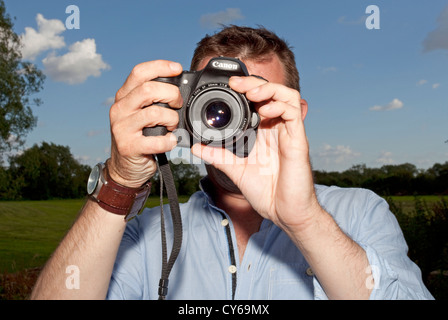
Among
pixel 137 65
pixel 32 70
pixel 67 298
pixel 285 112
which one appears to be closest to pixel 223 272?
pixel 67 298

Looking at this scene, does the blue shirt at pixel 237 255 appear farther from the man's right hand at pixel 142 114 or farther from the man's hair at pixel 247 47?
the man's hair at pixel 247 47

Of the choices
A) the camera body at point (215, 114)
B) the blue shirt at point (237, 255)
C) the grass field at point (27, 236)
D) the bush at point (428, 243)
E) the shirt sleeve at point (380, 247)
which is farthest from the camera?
the grass field at point (27, 236)

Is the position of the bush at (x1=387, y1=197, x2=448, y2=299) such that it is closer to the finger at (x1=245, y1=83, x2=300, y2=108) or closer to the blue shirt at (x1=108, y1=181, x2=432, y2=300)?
the blue shirt at (x1=108, y1=181, x2=432, y2=300)

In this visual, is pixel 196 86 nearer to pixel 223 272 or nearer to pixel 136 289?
pixel 223 272

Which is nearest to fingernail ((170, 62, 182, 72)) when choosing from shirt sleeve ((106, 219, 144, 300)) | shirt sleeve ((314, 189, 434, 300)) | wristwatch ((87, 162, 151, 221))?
wristwatch ((87, 162, 151, 221))

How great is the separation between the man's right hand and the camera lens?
164 millimetres

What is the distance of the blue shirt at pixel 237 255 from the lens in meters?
2.30

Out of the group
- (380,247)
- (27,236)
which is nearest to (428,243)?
(380,247)

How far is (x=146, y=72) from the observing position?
202cm

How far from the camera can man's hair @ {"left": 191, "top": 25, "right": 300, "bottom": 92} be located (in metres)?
3.05

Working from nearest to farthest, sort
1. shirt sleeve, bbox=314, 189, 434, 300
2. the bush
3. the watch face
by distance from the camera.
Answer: shirt sleeve, bbox=314, 189, 434, 300
the watch face
the bush

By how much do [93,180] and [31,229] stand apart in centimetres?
2803

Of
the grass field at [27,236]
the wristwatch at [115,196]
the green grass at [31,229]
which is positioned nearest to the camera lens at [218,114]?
the wristwatch at [115,196]
